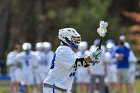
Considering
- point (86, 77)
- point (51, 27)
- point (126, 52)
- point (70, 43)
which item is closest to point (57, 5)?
point (51, 27)

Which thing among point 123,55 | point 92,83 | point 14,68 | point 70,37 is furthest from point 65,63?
point 14,68

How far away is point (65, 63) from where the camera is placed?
43.9 ft

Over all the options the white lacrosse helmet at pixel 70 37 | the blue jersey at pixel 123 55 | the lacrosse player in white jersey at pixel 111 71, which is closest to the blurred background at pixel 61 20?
the lacrosse player in white jersey at pixel 111 71

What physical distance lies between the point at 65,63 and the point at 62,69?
0.15 meters

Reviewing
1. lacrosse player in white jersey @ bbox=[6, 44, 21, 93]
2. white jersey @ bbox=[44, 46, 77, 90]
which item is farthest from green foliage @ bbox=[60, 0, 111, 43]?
white jersey @ bbox=[44, 46, 77, 90]

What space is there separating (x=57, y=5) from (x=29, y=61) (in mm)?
24334

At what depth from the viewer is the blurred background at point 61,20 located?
4534 centimetres

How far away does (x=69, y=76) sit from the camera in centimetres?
1351

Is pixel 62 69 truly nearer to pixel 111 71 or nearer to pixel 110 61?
pixel 110 61

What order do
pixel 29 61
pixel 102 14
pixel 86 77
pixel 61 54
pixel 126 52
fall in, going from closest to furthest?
pixel 61 54, pixel 126 52, pixel 29 61, pixel 86 77, pixel 102 14

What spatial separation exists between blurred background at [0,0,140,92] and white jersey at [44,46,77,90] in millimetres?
29445

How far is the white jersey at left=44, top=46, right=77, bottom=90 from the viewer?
13.4m

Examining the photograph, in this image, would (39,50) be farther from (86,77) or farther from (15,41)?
(15,41)

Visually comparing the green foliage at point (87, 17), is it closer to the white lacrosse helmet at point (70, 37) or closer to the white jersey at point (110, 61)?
the white jersey at point (110, 61)
